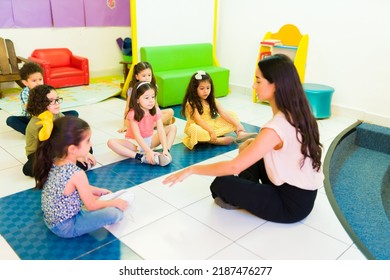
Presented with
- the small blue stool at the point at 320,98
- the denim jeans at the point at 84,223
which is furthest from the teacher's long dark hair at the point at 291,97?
the small blue stool at the point at 320,98

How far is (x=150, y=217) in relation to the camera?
88.6 inches

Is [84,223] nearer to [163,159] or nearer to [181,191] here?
[181,191]

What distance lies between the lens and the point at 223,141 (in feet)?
11.6

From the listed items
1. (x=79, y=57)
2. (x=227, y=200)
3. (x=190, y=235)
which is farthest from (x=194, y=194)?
(x=79, y=57)

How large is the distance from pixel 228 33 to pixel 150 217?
442 cm

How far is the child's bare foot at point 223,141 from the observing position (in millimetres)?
3498

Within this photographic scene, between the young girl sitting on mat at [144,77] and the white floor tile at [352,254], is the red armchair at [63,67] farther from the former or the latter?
the white floor tile at [352,254]

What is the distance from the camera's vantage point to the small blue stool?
4406 mm

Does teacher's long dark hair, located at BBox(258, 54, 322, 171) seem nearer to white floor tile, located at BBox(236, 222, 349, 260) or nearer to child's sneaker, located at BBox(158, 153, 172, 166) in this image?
white floor tile, located at BBox(236, 222, 349, 260)

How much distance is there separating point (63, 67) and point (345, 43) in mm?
4641

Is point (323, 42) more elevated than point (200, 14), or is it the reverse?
point (200, 14)

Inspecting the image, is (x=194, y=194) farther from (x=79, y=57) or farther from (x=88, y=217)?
(x=79, y=57)

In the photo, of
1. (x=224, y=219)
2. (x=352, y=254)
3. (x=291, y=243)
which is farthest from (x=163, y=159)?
(x=352, y=254)

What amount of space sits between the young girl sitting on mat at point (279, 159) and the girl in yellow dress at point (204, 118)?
1.19 m
